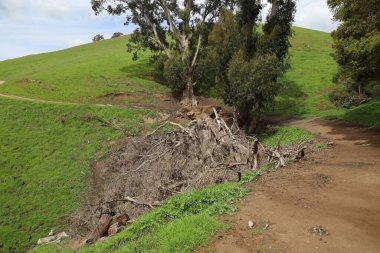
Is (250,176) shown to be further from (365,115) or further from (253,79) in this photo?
(365,115)

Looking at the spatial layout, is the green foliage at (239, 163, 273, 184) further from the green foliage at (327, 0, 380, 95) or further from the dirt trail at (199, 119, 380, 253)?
→ the green foliage at (327, 0, 380, 95)

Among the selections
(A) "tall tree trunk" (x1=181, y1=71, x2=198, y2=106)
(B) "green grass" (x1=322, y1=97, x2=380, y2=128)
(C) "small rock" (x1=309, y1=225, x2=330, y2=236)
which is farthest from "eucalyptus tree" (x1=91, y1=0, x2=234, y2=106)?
(C) "small rock" (x1=309, y1=225, x2=330, y2=236)

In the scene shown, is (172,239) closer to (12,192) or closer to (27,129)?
(12,192)

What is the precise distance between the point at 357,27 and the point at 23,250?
19024 millimetres

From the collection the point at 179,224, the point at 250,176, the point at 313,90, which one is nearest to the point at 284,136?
the point at 250,176

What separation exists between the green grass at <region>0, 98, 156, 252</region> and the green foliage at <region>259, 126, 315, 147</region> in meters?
8.97

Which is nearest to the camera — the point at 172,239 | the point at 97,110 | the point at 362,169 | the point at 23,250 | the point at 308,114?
the point at 172,239

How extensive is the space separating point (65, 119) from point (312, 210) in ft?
69.9

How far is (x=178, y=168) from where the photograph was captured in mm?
14914

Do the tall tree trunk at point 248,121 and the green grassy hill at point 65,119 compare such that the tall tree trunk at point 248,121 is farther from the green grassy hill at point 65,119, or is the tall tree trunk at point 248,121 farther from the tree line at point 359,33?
the tree line at point 359,33

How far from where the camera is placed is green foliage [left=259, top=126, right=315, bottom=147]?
67.9 ft

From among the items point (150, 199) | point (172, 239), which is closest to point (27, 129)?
point (150, 199)

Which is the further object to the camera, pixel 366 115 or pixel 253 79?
pixel 366 115

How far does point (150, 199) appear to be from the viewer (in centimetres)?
1290
